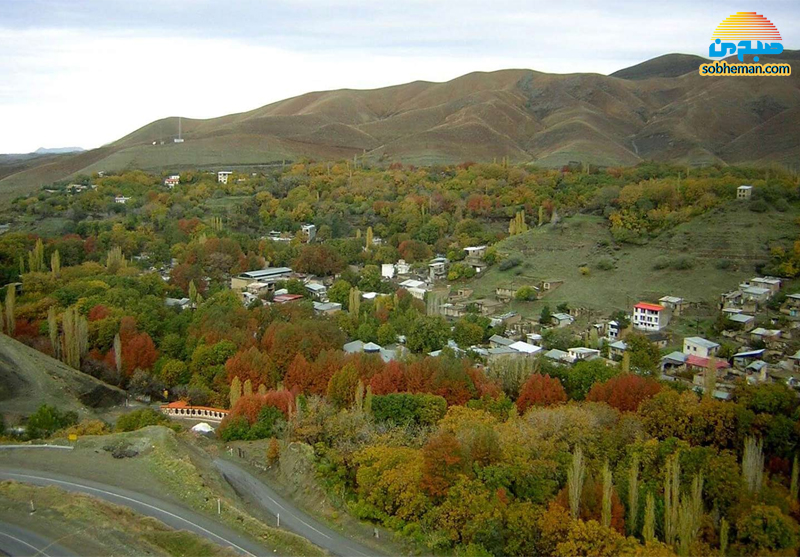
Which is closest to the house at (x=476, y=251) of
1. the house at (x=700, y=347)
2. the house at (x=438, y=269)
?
the house at (x=438, y=269)

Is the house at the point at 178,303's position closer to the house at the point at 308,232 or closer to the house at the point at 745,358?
the house at the point at 308,232

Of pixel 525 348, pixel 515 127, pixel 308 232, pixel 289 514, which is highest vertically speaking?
pixel 515 127

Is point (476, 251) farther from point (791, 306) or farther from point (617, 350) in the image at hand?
point (791, 306)

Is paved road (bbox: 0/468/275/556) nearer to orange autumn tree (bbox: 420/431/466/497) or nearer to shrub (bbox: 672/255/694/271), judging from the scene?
orange autumn tree (bbox: 420/431/466/497)

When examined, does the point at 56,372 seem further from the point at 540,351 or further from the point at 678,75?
the point at 678,75

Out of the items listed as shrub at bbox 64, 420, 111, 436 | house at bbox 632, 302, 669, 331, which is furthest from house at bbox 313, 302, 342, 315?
shrub at bbox 64, 420, 111, 436

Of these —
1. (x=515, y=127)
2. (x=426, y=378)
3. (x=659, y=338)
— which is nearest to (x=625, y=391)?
(x=426, y=378)
